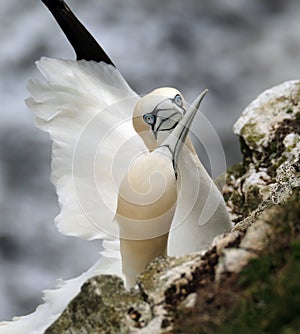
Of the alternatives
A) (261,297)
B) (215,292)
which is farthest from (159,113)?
(261,297)

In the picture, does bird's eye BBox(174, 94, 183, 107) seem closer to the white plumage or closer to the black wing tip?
the white plumage

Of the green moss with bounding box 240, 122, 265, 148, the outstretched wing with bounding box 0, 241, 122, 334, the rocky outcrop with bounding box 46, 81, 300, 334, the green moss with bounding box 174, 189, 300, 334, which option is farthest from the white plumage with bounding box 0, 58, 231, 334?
the green moss with bounding box 240, 122, 265, 148

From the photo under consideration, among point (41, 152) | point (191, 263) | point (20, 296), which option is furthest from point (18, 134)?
point (191, 263)

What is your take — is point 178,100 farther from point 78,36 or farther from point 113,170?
point 78,36

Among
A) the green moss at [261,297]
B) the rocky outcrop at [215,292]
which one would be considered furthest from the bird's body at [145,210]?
the green moss at [261,297]

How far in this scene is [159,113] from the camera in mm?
2916

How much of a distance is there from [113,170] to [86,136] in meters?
0.18

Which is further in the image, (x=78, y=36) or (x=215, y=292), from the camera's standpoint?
(x=78, y=36)

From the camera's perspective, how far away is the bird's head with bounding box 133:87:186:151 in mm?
2912

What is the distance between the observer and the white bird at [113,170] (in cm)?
251

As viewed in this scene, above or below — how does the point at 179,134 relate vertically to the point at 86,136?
below

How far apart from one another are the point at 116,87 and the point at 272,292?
1.81 meters

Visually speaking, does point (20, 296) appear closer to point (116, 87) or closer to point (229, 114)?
point (229, 114)

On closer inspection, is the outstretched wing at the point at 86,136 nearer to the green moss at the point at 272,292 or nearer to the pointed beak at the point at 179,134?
the pointed beak at the point at 179,134
